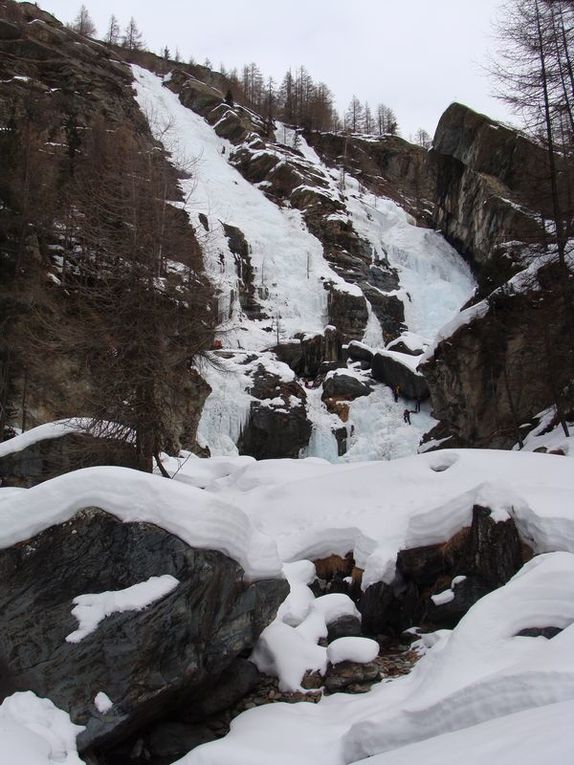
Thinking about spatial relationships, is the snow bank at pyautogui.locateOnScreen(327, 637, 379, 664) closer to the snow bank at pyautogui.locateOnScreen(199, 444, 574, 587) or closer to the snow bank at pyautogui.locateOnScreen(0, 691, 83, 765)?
the snow bank at pyautogui.locateOnScreen(199, 444, 574, 587)

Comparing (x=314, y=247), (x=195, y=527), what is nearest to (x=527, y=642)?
(x=195, y=527)

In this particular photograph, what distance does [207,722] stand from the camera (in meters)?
4.94

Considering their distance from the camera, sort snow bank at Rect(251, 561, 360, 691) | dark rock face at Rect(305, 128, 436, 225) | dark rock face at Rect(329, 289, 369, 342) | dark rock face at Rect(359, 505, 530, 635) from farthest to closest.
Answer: dark rock face at Rect(305, 128, 436, 225) < dark rock face at Rect(329, 289, 369, 342) < dark rock face at Rect(359, 505, 530, 635) < snow bank at Rect(251, 561, 360, 691)

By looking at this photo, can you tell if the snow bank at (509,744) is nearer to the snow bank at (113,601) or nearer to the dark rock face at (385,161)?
the snow bank at (113,601)

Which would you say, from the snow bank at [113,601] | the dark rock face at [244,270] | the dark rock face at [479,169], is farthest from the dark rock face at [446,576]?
the dark rock face at [244,270]

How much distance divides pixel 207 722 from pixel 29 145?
19.6 m

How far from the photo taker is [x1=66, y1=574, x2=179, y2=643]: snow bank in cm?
428

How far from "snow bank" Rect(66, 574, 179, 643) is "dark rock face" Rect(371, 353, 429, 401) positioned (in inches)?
962

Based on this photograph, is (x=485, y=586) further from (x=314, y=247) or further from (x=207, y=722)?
(x=314, y=247)

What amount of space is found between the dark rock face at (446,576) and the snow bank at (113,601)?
3.93 m

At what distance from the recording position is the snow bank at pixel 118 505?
15.4 ft

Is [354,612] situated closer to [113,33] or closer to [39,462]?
[39,462]

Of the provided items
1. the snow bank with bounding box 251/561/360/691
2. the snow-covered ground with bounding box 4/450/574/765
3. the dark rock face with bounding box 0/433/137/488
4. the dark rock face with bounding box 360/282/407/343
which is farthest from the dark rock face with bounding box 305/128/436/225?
the snow bank with bounding box 251/561/360/691

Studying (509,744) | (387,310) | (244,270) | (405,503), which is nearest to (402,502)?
(405,503)
